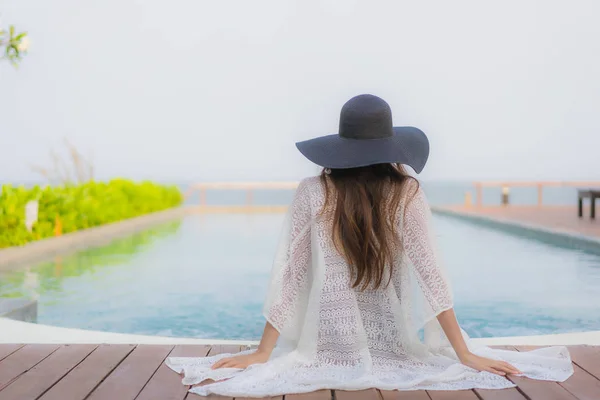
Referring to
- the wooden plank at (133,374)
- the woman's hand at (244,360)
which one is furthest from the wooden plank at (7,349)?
the woman's hand at (244,360)

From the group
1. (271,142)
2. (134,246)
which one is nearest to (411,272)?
(134,246)

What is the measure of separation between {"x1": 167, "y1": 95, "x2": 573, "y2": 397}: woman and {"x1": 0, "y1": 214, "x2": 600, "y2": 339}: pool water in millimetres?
922

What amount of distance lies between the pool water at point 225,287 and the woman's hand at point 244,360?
119cm

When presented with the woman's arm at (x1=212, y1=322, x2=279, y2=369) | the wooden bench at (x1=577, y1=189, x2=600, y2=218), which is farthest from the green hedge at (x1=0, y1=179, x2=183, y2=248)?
the wooden bench at (x1=577, y1=189, x2=600, y2=218)

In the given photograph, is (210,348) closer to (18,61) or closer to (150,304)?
(150,304)

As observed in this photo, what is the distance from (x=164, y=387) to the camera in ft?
7.11

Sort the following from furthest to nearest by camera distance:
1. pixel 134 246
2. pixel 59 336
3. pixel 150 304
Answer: pixel 134 246, pixel 150 304, pixel 59 336

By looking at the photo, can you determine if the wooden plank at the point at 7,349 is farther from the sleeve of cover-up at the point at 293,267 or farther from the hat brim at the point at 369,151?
A: the hat brim at the point at 369,151

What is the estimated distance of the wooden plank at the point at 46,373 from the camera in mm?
2115

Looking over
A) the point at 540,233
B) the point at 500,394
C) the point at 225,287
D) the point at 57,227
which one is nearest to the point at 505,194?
the point at 540,233

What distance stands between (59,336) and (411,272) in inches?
63.4

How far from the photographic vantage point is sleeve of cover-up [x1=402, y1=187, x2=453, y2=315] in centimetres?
224

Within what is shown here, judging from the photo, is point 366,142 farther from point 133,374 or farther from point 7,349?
point 7,349

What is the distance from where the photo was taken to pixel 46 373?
2322mm
